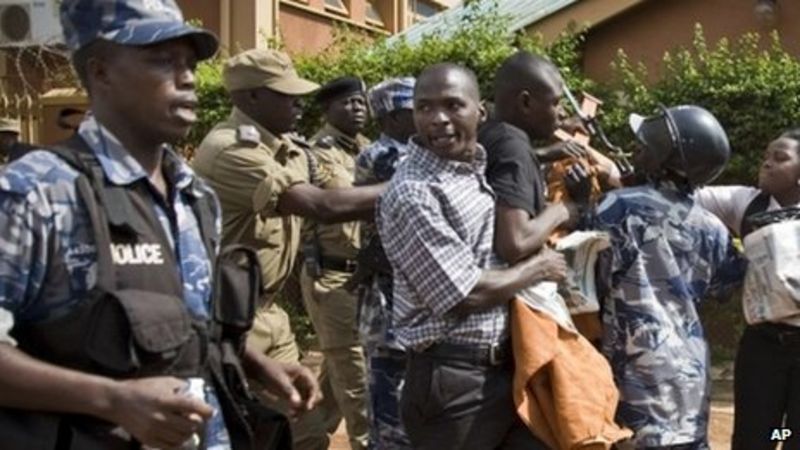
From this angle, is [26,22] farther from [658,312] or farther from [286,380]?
[286,380]

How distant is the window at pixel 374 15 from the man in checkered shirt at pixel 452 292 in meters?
19.4

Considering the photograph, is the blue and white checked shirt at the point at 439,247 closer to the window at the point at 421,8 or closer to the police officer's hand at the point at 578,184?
the police officer's hand at the point at 578,184

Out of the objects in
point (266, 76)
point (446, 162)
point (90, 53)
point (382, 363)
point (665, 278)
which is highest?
point (90, 53)

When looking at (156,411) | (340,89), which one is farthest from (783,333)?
(156,411)

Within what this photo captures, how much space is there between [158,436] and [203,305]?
0.43m

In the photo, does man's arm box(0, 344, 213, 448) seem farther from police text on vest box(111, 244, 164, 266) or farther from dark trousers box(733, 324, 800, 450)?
dark trousers box(733, 324, 800, 450)

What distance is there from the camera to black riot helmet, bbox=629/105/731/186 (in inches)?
180

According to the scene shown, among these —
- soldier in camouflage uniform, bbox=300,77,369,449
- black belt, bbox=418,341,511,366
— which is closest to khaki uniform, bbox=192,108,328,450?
soldier in camouflage uniform, bbox=300,77,369,449

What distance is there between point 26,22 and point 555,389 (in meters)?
13.6

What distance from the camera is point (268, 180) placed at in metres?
4.66

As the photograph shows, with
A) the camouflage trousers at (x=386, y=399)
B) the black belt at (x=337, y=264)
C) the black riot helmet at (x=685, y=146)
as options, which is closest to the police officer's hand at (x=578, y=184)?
the black riot helmet at (x=685, y=146)

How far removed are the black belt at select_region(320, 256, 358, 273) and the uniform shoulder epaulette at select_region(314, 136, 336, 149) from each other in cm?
71

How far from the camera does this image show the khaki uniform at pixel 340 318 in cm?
616

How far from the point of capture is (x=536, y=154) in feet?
14.0
